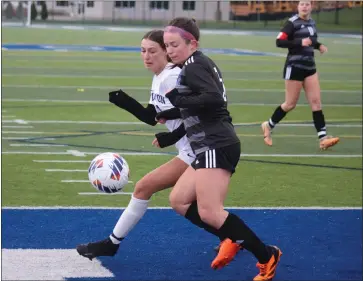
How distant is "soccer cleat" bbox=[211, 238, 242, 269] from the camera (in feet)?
26.2

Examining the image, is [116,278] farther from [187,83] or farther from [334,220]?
[334,220]

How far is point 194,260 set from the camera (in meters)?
8.55

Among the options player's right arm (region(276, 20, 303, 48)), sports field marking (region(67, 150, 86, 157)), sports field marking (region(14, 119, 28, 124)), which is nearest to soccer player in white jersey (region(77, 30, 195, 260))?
sports field marking (region(67, 150, 86, 157))

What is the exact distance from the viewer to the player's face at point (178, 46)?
25.6 feet

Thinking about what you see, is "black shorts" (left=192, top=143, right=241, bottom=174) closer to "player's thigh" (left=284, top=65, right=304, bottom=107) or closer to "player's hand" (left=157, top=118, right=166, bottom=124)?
"player's hand" (left=157, top=118, right=166, bottom=124)

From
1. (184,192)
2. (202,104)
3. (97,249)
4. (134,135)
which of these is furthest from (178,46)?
(134,135)

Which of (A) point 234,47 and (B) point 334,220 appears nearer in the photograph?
(B) point 334,220

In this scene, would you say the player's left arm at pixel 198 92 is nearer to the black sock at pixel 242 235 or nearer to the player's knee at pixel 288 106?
the black sock at pixel 242 235

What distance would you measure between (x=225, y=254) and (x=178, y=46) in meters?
1.62

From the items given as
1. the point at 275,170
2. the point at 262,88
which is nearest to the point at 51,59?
the point at 262,88

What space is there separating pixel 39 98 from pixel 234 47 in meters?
26.5

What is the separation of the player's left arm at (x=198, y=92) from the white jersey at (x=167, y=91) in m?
0.56

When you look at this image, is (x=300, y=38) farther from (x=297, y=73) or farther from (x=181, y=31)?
(x=181, y=31)

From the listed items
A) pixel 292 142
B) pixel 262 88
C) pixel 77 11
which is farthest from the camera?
pixel 77 11
